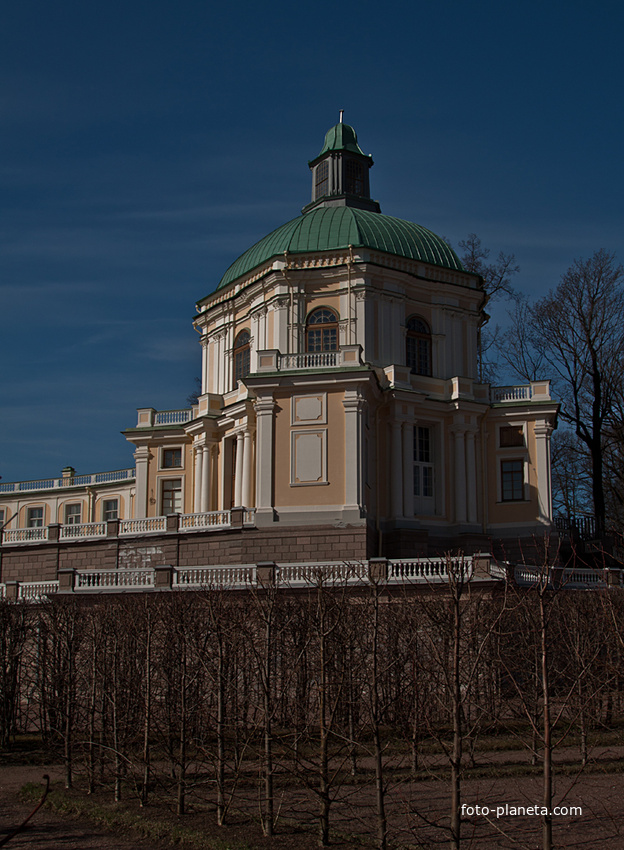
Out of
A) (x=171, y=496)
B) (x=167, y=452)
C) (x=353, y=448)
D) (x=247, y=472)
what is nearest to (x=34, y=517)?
(x=171, y=496)

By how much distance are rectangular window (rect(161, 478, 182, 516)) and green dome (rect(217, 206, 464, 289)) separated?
9586 millimetres

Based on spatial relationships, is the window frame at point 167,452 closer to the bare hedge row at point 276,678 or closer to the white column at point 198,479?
the white column at point 198,479

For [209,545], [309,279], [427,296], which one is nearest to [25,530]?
[209,545]

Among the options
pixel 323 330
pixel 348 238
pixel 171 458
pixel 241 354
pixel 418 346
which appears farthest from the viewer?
pixel 171 458

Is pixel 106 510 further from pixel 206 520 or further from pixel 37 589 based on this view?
pixel 37 589

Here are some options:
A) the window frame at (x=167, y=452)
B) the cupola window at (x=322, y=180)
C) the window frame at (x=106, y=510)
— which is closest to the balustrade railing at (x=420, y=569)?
the window frame at (x=167, y=452)

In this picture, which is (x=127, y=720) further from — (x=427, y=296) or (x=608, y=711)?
(x=427, y=296)

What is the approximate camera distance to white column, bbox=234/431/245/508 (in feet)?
125

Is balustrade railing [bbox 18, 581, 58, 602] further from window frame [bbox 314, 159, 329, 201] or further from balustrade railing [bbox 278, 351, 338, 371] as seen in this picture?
window frame [bbox 314, 159, 329, 201]

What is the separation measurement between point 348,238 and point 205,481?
12050 mm

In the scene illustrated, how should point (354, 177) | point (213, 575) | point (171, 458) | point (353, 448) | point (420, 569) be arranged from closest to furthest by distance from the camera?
point (420, 569) → point (213, 575) → point (353, 448) → point (171, 458) → point (354, 177)

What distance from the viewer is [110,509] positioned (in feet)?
180

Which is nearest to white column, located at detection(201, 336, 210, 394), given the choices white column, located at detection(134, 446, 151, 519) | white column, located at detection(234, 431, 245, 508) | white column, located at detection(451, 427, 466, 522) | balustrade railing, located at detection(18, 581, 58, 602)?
white column, located at detection(134, 446, 151, 519)

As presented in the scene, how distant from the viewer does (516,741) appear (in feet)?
66.7
